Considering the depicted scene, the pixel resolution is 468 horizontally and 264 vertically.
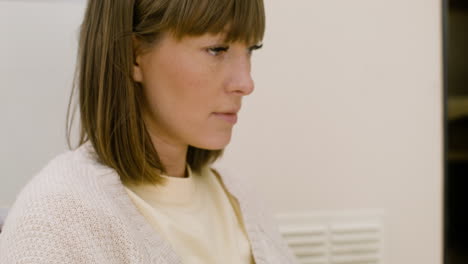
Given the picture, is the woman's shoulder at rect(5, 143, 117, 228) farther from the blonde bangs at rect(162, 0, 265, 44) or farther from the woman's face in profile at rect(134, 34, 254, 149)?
the blonde bangs at rect(162, 0, 265, 44)

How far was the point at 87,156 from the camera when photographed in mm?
841

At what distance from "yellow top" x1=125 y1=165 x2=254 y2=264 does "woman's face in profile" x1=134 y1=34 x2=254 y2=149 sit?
12cm

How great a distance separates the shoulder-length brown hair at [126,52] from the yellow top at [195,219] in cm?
5

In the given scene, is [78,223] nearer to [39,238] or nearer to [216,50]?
[39,238]

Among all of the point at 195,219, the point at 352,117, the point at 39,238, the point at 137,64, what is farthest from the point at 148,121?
the point at 352,117

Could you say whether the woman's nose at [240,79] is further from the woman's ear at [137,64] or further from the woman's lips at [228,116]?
the woman's ear at [137,64]

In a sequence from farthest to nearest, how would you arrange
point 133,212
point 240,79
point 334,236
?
point 334,236
point 240,79
point 133,212

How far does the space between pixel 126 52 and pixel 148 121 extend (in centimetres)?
16

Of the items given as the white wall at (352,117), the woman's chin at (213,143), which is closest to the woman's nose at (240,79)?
the woman's chin at (213,143)

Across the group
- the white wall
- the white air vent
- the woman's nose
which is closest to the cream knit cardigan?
→ the woman's nose

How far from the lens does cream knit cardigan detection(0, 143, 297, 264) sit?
0.64m

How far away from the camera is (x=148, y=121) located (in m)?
0.91

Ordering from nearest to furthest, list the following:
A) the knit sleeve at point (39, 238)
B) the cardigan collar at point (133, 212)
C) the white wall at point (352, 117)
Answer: the knit sleeve at point (39, 238) → the cardigan collar at point (133, 212) → the white wall at point (352, 117)

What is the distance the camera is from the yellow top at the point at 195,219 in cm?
83
